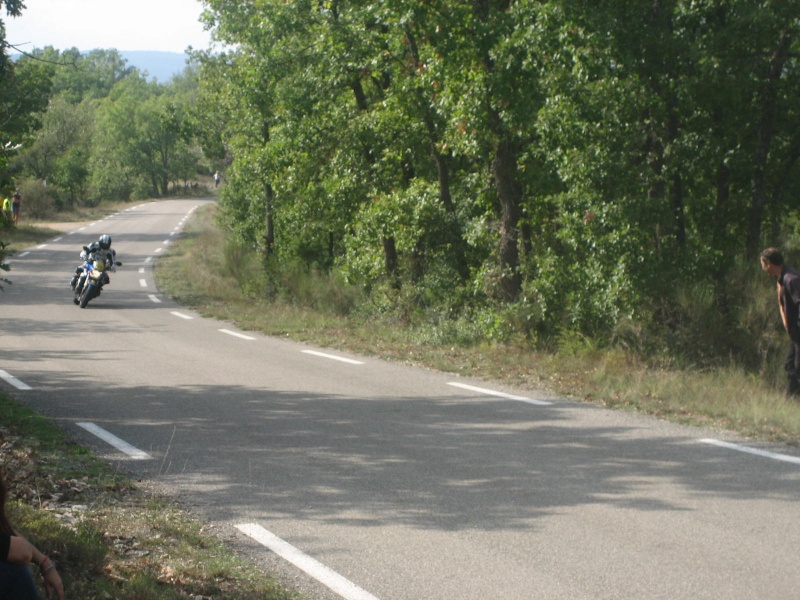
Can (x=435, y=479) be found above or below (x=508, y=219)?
below

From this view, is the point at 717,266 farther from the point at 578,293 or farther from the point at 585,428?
the point at 585,428

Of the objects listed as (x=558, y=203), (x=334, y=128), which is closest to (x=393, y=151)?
(x=334, y=128)

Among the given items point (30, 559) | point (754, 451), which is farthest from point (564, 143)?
point (30, 559)

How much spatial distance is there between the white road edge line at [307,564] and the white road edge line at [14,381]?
6.47 metres

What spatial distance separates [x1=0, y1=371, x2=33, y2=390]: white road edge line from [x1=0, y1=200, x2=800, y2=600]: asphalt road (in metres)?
0.09

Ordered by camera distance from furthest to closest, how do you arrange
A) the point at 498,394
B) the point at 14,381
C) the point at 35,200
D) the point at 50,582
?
the point at 35,200
the point at 14,381
the point at 498,394
the point at 50,582

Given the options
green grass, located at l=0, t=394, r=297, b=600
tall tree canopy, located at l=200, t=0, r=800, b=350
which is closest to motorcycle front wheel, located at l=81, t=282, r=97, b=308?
tall tree canopy, located at l=200, t=0, r=800, b=350

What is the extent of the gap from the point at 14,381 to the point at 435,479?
7044mm

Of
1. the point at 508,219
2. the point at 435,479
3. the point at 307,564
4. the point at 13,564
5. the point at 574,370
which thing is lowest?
the point at 307,564

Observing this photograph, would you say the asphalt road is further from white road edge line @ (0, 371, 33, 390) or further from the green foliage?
the green foliage

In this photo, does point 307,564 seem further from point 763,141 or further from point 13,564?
point 763,141

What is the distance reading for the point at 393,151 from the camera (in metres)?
19.4

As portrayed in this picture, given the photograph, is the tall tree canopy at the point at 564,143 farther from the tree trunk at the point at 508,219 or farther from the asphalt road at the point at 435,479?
the asphalt road at the point at 435,479

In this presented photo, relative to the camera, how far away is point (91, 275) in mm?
22328
